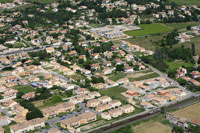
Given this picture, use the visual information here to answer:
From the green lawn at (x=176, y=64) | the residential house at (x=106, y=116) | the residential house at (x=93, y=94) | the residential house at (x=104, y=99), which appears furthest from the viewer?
the green lawn at (x=176, y=64)

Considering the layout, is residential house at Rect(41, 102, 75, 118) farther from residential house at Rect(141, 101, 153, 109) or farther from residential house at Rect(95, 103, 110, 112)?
residential house at Rect(141, 101, 153, 109)

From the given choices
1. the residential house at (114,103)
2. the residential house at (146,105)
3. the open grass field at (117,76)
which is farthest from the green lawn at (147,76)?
the residential house at (146,105)

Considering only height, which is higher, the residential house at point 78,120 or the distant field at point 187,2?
the distant field at point 187,2

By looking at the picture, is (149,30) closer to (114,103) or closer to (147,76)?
(147,76)

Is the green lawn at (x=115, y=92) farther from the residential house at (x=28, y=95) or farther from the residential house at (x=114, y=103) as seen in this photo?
the residential house at (x=28, y=95)

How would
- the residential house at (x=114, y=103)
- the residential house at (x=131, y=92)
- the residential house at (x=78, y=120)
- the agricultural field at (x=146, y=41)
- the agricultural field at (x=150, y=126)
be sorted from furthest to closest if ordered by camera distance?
the agricultural field at (x=146, y=41) → the residential house at (x=131, y=92) → the residential house at (x=114, y=103) → the residential house at (x=78, y=120) → the agricultural field at (x=150, y=126)

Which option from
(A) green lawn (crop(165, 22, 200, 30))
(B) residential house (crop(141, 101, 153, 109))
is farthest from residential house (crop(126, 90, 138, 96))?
(A) green lawn (crop(165, 22, 200, 30))
